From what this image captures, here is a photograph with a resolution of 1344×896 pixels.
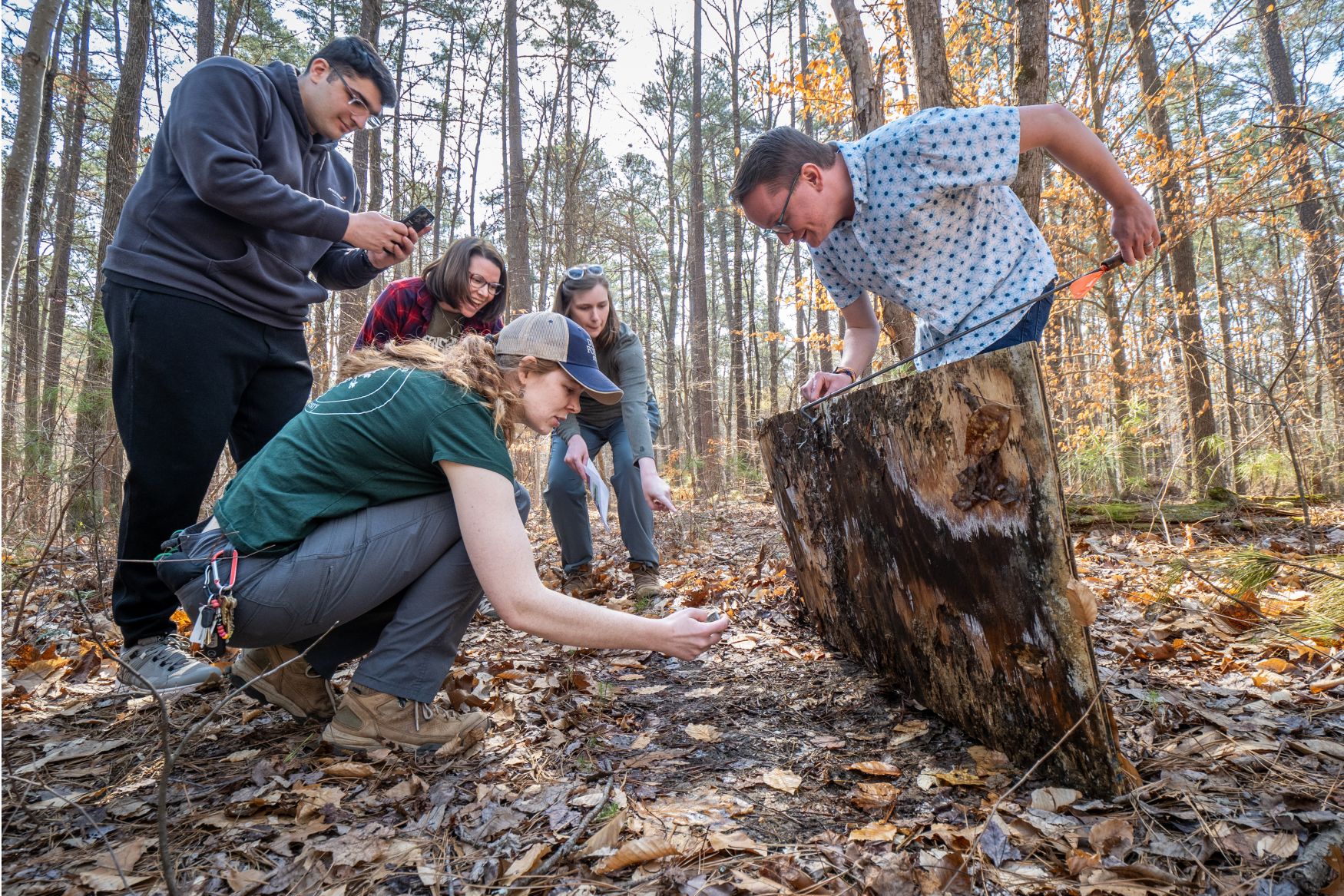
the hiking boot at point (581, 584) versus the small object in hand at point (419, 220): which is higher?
the small object in hand at point (419, 220)

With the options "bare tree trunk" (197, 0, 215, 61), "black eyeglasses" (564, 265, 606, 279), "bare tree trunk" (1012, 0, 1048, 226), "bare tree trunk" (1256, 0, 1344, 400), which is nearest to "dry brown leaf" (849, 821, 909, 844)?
"black eyeglasses" (564, 265, 606, 279)

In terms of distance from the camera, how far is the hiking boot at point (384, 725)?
1.95 metres

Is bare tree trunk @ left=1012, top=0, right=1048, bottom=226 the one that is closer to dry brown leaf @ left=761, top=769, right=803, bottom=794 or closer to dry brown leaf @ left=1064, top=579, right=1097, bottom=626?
dry brown leaf @ left=1064, top=579, right=1097, bottom=626

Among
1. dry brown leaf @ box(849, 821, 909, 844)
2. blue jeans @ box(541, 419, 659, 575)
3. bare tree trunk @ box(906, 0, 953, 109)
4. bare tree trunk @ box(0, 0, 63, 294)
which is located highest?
bare tree trunk @ box(906, 0, 953, 109)

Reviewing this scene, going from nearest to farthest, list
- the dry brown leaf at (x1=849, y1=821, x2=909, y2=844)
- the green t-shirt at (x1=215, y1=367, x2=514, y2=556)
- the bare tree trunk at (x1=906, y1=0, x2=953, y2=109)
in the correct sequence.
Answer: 1. the dry brown leaf at (x1=849, y1=821, x2=909, y2=844)
2. the green t-shirt at (x1=215, y1=367, x2=514, y2=556)
3. the bare tree trunk at (x1=906, y1=0, x2=953, y2=109)

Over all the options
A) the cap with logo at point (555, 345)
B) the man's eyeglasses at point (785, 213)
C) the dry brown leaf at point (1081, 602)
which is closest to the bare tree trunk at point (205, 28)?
the cap with logo at point (555, 345)

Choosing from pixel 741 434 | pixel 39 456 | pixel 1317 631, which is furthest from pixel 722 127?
pixel 1317 631

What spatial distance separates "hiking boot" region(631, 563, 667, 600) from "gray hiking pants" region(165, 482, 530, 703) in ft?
5.66

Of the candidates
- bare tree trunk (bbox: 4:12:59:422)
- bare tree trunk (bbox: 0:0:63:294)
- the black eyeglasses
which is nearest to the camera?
bare tree trunk (bbox: 0:0:63:294)

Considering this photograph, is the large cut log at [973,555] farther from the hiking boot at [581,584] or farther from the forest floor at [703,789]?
the hiking boot at [581,584]

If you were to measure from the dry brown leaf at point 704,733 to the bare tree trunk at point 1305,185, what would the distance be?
24.3 feet

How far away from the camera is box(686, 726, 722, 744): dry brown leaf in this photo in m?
2.09

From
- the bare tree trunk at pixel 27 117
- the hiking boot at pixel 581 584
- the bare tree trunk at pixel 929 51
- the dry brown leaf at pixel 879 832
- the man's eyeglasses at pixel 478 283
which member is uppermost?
the bare tree trunk at pixel 929 51

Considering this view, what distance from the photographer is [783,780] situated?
1775 millimetres
